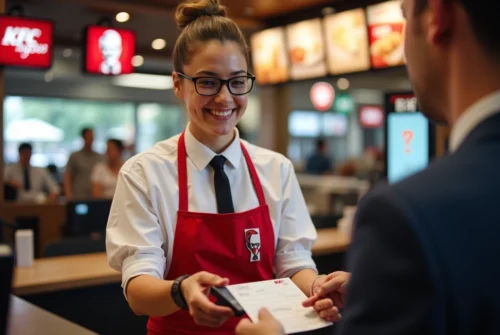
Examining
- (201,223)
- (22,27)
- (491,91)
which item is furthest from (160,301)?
(22,27)

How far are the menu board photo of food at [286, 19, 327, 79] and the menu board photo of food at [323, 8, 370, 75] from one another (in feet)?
0.36

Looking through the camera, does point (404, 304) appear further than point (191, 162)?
No

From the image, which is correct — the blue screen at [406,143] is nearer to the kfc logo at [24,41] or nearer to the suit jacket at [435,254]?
the kfc logo at [24,41]

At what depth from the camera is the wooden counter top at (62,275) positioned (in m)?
2.98

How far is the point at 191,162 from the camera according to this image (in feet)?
5.81

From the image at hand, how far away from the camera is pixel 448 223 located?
0.70 metres

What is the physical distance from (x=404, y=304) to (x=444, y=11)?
36 cm

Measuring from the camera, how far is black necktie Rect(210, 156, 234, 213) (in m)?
1.74

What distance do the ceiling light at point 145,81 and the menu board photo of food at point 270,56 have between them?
619 centimetres

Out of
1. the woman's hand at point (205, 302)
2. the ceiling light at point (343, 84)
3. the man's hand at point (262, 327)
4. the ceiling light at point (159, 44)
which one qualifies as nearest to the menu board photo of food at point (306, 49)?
the ceiling light at point (159, 44)

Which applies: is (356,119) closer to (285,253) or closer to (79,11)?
(79,11)

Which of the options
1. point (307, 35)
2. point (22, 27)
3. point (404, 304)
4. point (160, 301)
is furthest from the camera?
point (307, 35)

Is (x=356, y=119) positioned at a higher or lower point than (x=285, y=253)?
higher

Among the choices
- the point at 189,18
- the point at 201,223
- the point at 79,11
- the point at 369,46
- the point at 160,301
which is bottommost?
the point at 160,301
